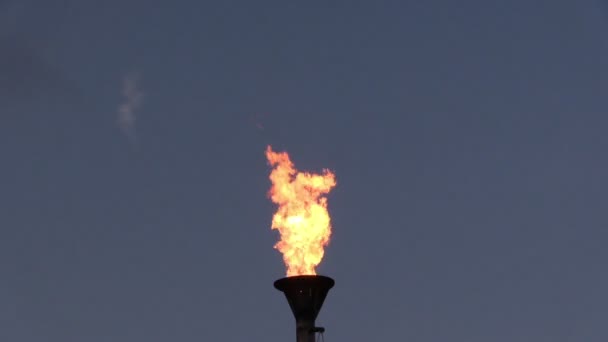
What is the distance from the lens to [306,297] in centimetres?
4762

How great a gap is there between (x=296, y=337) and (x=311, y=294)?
214 cm

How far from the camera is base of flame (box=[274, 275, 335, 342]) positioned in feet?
156

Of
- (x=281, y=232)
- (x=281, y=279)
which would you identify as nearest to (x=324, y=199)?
(x=281, y=232)

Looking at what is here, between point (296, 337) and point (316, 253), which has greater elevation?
point (316, 253)

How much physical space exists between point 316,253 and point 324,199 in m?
3.47

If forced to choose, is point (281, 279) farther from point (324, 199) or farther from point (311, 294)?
point (324, 199)

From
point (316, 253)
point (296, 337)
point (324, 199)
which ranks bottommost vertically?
point (296, 337)

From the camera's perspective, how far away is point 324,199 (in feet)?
176

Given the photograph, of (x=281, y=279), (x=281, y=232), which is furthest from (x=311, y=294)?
(x=281, y=232)

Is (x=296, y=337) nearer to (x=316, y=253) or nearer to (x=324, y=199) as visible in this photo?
(x=316, y=253)

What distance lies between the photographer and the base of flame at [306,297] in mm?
47562

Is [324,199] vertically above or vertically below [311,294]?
above

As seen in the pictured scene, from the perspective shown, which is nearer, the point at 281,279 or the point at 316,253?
the point at 281,279

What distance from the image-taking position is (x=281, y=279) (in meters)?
48.0
